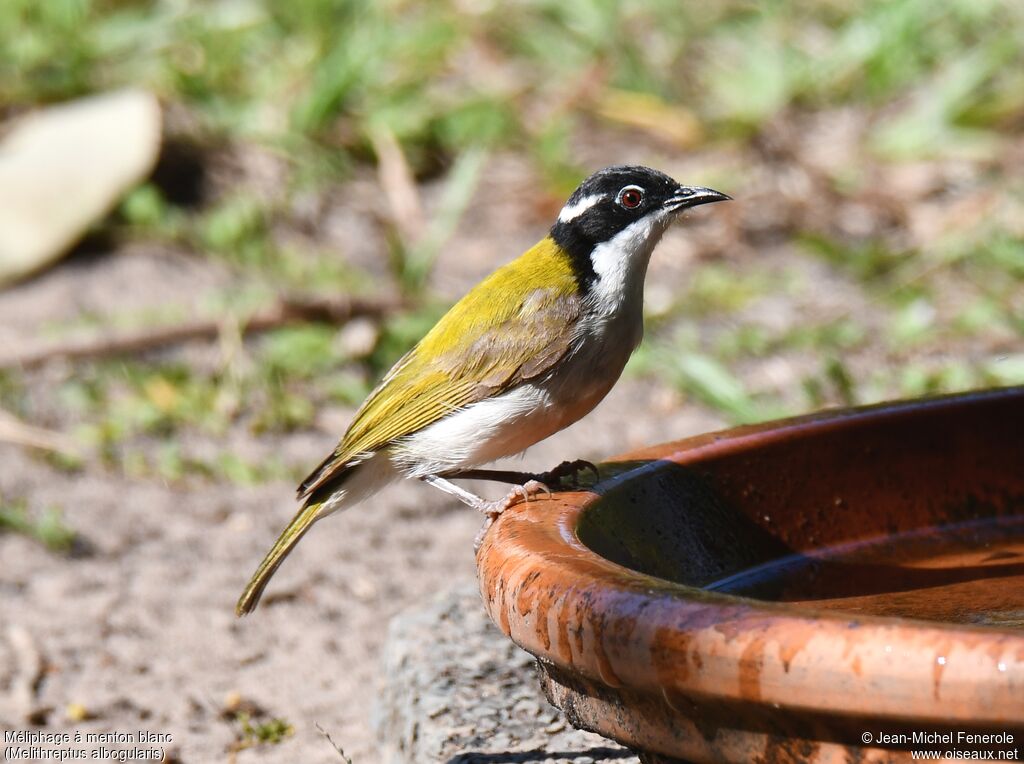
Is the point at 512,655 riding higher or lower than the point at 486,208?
lower

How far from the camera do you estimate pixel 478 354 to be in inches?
166

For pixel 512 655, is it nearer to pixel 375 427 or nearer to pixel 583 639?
pixel 375 427

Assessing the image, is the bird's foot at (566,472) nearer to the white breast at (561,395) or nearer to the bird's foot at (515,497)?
the bird's foot at (515,497)

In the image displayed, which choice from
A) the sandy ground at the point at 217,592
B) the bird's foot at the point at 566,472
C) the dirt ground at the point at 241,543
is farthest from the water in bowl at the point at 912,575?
the dirt ground at the point at 241,543

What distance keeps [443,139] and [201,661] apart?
518 centimetres

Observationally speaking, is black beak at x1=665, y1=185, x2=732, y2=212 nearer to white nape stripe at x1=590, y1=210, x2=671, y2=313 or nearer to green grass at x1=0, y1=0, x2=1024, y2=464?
white nape stripe at x1=590, y1=210, x2=671, y2=313

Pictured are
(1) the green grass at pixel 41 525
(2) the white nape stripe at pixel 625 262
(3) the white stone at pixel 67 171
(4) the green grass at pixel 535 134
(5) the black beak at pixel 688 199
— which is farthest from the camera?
(3) the white stone at pixel 67 171

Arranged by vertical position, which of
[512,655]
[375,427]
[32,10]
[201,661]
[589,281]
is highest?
[32,10]

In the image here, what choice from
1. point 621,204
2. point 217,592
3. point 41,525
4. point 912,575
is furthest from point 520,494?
point 41,525

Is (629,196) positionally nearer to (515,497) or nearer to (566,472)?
(566,472)

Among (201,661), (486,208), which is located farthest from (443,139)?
(201,661)

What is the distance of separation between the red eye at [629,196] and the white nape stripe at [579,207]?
0.06 metres

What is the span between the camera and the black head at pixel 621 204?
4.37 meters

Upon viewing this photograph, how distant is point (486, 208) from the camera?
362 inches
